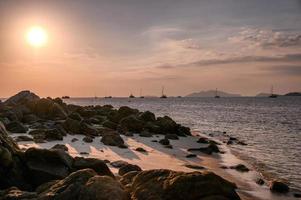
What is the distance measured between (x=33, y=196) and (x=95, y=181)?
1.54 m

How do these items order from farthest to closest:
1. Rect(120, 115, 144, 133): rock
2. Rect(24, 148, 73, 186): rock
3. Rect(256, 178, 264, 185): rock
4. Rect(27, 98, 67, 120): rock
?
Rect(27, 98, 67, 120): rock, Rect(120, 115, 144, 133): rock, Rect(256, 178, 264, 185): rock, Rect(24, 148, 73, 186): rock

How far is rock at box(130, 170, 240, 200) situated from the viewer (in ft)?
27.1

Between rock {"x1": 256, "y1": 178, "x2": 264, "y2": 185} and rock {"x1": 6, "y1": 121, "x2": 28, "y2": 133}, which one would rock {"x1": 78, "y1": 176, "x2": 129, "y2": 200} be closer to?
rock {"x1": 256, "y1": 178, "x2": 264, "y2": 185}

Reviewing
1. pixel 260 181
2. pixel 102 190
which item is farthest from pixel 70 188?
pixel 260 181

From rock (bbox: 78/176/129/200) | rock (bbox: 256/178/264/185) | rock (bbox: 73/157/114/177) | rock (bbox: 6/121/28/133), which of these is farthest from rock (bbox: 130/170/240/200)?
rock (bbox: 6/121/28/133)

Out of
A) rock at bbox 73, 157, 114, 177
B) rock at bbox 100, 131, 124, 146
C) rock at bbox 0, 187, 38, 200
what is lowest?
rock at bbox 100, 131, 124, 146

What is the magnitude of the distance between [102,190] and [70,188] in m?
0.84

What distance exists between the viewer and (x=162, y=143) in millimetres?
26344

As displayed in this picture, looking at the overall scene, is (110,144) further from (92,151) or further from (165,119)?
(165,119)

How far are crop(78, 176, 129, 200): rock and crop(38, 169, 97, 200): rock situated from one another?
13 cm

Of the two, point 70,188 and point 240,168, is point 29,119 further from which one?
point 70,188

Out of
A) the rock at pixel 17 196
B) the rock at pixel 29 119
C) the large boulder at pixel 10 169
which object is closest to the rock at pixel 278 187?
the large boulder at pixel 10 169

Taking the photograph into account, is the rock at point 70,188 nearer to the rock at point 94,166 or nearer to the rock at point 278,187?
the rock at point 94,166

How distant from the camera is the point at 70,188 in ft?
27.6
